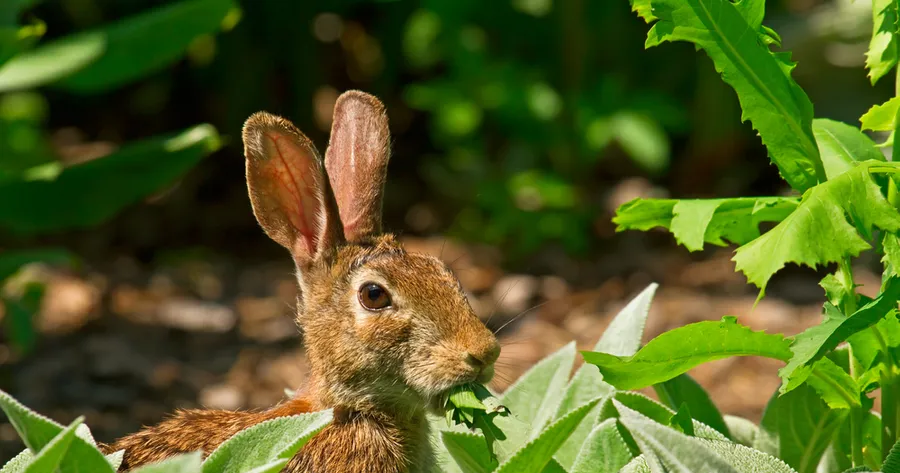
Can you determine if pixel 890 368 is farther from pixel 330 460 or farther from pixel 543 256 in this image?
pixel 543 256

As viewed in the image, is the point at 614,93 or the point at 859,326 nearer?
the point at 859,326

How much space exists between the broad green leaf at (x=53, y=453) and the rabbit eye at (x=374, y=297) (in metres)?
1.18

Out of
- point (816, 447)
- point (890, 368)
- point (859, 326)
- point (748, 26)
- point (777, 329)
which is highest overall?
point (748, 26)

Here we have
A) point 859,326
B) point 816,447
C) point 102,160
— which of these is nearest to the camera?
point 859,326

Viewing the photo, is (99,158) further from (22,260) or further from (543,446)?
(543,446)

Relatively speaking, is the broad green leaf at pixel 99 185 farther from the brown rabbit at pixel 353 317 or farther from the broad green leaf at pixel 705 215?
the broad green leaf at pixel 705 215

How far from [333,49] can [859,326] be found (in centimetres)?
656

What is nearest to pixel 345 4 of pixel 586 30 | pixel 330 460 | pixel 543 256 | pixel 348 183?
pixel 586 30

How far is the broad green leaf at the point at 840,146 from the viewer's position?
247 cm

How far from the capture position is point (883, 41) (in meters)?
2.33

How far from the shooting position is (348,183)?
10.5ft

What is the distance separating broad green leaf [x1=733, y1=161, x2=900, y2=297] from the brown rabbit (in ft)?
3.17

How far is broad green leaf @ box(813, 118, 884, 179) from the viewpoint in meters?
2.47

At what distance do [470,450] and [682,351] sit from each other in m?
0.60
